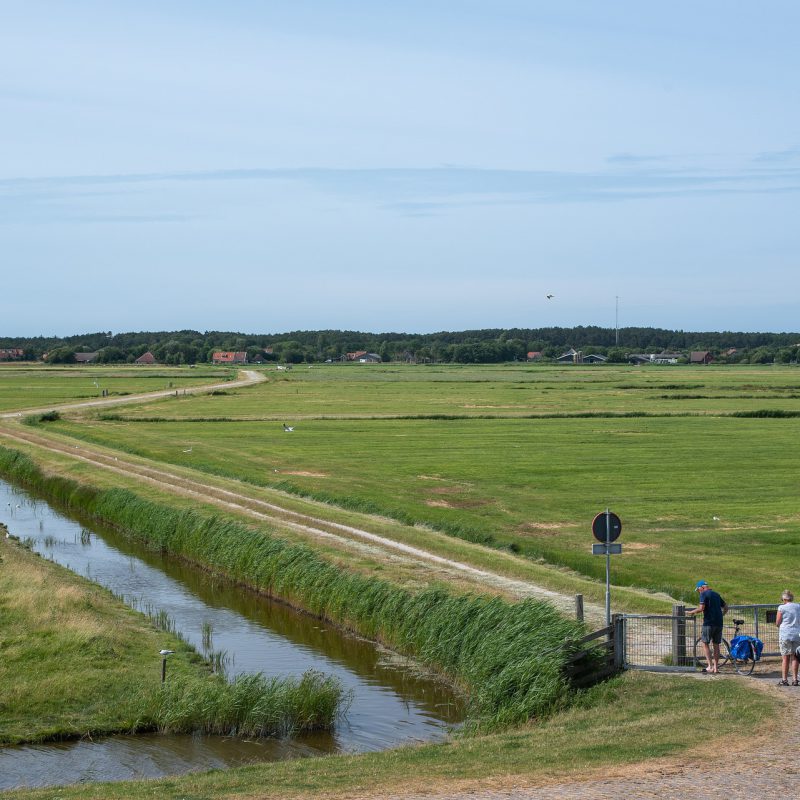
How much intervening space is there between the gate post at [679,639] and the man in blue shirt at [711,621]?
572 mm

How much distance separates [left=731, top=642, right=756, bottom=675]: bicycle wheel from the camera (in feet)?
65.0

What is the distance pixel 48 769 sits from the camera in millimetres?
17938

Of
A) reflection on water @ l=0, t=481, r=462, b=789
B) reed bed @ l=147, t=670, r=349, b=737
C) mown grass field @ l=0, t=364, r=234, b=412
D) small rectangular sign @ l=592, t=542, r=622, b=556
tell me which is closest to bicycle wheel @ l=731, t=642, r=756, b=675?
small rectangular sign @ l=592, t=542, r=622, b=556

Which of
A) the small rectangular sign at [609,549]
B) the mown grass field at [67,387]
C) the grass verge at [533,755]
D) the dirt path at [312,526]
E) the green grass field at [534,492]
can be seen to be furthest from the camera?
the mown grass field at [67,387]

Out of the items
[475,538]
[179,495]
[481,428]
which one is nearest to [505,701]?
[475,538]

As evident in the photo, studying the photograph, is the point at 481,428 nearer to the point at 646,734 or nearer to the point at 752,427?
the point at 752,427

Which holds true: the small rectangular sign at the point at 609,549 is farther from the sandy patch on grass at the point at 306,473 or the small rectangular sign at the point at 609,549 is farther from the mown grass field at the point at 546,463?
the sandy patch on grass at the point at 306,473

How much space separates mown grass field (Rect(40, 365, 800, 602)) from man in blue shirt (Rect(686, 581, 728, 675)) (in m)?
8.24

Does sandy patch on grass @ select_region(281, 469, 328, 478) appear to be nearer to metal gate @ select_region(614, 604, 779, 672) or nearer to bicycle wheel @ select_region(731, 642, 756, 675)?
metal gate @ select_region(614, 604, 779, 672)

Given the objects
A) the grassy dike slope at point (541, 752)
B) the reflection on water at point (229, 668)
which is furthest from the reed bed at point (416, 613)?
the grassy dike slope at point (541, 752)

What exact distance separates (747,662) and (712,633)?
1.08 m

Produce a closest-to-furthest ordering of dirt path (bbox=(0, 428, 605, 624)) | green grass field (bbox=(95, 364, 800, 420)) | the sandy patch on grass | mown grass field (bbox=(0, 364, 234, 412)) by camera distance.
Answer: dirt path (bbox=(0, 428, 605, 624)) < the sandy patch on grass < green grass field (bbox=(95, 364, 800, 420)) < mown grass field (bbox=(0, 364, 234, 412))

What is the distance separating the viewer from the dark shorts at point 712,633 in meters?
19.5

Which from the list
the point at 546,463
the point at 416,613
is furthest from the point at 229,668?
the point at 546,463
